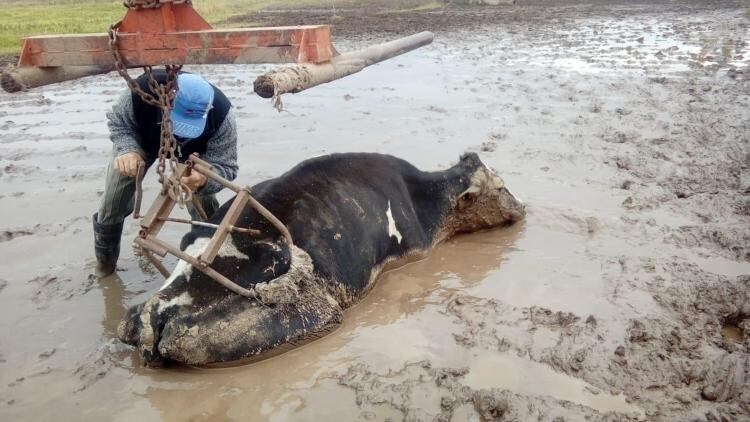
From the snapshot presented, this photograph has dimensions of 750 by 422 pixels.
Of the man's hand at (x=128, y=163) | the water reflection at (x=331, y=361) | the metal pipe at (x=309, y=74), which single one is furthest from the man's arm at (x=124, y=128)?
the metal pipe at (x=309, y=74)

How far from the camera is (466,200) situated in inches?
225

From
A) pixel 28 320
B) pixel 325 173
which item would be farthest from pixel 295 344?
pixel 28 320

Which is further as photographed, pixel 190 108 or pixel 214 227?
pixel 190 108

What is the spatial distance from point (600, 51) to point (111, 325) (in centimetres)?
1305

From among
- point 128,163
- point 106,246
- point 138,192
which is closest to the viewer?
point 138,192

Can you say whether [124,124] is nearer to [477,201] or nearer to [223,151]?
[223,151]

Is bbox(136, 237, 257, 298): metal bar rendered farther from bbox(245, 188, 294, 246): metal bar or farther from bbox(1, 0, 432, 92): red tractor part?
bbox(1, 0, 432, 92): red tractor part

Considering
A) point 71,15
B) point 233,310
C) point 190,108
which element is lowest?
point 71,15

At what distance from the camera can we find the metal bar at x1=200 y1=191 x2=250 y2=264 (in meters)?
3.55

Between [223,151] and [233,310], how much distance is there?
133 centimetres

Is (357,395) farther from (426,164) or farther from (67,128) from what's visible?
(67,128)

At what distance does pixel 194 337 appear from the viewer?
3.68 meters

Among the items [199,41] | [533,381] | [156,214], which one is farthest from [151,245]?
[533,381]

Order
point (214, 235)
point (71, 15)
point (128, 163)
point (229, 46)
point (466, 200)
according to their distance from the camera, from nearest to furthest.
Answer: point (229, 46) < point (214, 235) < point (128, 163) < point (466, 200) < point (71, 15)
